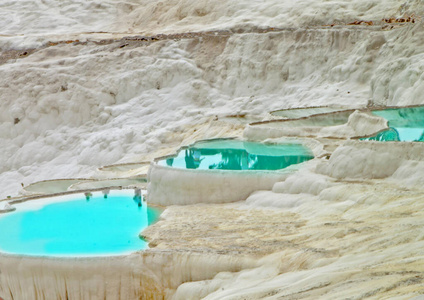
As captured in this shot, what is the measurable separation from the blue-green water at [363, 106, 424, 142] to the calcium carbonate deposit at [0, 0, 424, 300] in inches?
15.2

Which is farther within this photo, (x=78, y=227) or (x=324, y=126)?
(x=324, y=126)

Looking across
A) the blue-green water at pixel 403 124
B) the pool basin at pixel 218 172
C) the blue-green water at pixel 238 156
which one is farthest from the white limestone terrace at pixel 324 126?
the pool basin at pixel 218 172

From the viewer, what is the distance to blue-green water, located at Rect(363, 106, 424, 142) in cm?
1262

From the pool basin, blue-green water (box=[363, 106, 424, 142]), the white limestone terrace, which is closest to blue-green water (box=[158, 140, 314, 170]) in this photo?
the pool basin

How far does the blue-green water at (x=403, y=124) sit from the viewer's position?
12.6m

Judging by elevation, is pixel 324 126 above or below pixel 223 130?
above

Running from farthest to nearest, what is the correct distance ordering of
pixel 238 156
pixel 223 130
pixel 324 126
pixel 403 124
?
pixel 223 130 → pixel 324 126 → pixel 403 124 → pixel 238 156

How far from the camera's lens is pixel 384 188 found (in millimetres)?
9578

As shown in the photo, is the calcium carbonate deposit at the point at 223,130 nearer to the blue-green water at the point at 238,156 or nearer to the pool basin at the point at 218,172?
the pool basin at the point at 218,172

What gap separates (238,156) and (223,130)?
5575 millimetres

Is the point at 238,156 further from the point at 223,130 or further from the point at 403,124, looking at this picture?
the point at 223,130

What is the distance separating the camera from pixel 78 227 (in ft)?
35.7

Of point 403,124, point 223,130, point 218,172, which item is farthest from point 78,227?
point 223,130

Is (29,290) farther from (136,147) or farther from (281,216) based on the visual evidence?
(136,147)
